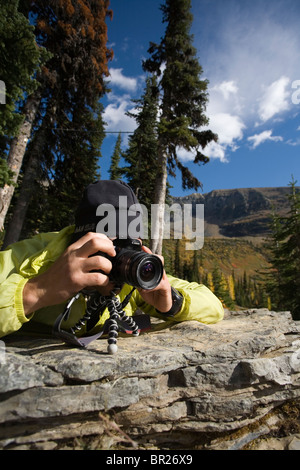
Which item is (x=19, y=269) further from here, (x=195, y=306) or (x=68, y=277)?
(x=195, y=306)

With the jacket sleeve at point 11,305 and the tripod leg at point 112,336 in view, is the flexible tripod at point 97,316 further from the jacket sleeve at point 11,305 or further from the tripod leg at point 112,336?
the jacket sleeve at point 11,305

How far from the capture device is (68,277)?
161 centimetres

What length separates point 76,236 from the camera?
2.01 m

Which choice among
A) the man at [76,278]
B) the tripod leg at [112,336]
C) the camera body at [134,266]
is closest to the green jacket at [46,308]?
the man at [76,278]

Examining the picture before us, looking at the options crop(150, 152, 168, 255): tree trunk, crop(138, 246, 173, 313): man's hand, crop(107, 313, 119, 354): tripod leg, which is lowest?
crop(107, 313, 119, 354): tripod leg

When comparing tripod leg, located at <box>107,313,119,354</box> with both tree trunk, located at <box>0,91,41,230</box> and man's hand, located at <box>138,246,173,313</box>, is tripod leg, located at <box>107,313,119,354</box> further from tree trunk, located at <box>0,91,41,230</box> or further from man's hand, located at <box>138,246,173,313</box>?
tree trunk, located at <box>0,91,41,230</box>

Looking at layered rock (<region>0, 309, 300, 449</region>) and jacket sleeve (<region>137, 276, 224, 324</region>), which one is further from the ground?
jacket sleeve (<region>137, 276, 224, 324</region>)

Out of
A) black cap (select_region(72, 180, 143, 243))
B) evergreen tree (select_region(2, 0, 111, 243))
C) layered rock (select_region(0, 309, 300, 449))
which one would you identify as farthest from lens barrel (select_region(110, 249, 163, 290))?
evergreen tree (select_region(2, 0, 111, 243))

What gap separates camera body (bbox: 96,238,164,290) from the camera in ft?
5.31

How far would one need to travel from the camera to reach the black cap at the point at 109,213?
1.93 m

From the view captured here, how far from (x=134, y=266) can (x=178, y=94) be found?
1285cm

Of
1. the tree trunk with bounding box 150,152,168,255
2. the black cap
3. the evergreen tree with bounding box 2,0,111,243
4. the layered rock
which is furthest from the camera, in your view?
the tree trunk with bounding box 150,152,168,255
